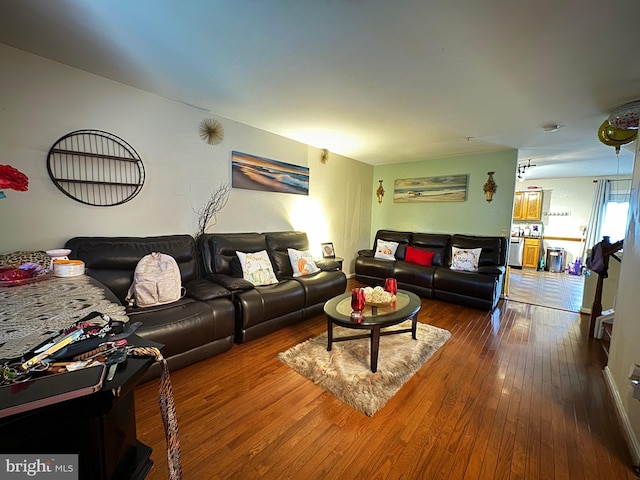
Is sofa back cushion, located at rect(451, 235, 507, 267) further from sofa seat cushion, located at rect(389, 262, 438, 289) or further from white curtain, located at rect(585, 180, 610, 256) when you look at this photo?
white curtain, located at rect(585, 180, 610, 256)

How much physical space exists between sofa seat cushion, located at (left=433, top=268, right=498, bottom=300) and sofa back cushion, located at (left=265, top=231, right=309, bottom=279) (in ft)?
6.69

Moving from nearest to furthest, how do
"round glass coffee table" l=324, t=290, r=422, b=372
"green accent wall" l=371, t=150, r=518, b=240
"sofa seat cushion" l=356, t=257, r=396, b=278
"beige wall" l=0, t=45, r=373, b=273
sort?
"beige wall" l=0, t=45, r=373, b=273
"round glass coffee table" l=324, t=290, r=422, b=372
"green accent wall" l=371, t=150, r=518, b=240
"sofa seat cushion" l=356, t=257, r=396, b=278

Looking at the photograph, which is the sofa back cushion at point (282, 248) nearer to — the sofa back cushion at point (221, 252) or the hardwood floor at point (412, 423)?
the sofa back cushion at point (221, 252)

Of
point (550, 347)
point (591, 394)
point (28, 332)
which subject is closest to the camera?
point (28, 332)

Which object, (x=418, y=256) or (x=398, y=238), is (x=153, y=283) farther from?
(x=398, y=238)

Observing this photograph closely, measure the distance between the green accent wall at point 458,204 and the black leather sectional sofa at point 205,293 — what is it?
8.33ft

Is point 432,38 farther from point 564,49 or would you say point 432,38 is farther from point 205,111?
point 205,111

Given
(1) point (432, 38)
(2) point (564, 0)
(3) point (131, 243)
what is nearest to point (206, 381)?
(3) point (131, 243)

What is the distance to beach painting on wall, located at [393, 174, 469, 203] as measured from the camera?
15.3ft

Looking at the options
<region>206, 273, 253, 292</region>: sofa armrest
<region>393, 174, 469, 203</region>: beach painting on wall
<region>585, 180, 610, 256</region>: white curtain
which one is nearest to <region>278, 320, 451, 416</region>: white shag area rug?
<region>206, 273, 253, 292</region>: sofa armrest

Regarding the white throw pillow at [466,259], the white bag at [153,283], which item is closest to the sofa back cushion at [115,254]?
the white bag at [153,283]

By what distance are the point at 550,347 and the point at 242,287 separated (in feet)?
9.96

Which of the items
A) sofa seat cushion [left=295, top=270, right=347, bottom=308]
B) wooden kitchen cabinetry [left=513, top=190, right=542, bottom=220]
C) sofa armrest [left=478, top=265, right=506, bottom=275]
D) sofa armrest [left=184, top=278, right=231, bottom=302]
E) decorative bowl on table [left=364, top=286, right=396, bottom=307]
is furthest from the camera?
wooden kitchen cabinetry [left=513, top=190, right=542, bottom=220]

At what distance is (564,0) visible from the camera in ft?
4.36
